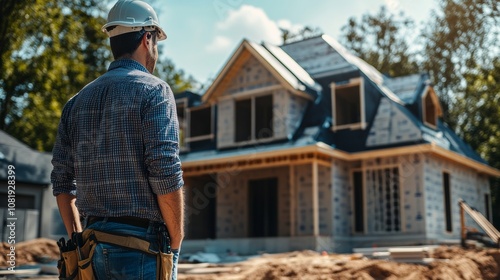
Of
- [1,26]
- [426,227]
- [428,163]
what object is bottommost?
[426,227]

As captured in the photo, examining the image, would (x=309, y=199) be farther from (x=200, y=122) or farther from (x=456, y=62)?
(x=456, y=62)

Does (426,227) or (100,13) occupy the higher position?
(100,13)

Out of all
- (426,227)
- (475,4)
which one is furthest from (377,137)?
(475,4)

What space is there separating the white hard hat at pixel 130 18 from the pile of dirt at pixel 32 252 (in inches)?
375

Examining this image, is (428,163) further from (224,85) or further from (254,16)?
(254,16)

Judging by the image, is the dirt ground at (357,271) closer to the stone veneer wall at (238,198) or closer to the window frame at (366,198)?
the window frame at (366,198)

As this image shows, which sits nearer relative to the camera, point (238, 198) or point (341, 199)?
point (341, 199)

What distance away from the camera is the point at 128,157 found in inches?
86.9

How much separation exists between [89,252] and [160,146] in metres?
0.50


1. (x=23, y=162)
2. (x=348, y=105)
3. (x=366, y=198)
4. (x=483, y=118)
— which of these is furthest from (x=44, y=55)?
(x=483, y=118)

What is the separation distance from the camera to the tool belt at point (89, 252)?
83.3 inches

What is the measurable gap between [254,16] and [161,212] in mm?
21645

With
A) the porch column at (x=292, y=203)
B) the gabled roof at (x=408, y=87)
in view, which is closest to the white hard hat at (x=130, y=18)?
the porch column at (x=292, y=203)

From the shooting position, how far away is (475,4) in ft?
76.8
